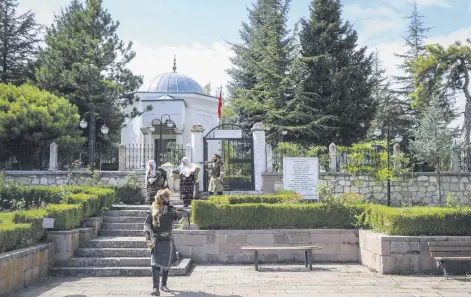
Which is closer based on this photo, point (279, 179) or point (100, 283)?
point (100, 283)

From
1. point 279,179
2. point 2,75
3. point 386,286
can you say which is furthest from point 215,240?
point 2,75

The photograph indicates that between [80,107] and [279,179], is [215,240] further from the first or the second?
[80,107]

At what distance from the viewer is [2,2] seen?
2545 centimetres

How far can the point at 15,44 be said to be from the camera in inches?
1005

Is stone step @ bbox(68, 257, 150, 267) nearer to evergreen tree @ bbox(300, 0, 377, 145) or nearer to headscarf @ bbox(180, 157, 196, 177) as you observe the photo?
headscarf @ bbox(180, 157, 196, 177)

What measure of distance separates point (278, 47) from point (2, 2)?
681 inches

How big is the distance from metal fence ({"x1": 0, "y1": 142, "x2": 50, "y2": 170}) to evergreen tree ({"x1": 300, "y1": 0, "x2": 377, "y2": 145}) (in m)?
13.7

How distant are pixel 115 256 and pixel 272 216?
11.5 ft

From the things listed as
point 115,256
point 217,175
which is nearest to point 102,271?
point 115,256

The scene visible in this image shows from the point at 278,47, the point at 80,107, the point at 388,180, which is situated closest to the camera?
the point at 388,180

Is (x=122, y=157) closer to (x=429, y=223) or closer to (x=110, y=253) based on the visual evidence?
(x=110, y=253)

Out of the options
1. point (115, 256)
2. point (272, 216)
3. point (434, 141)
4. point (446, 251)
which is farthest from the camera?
point (434, 141)

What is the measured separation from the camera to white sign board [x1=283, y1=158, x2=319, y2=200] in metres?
12.0

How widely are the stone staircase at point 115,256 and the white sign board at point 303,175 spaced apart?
4439 mm
